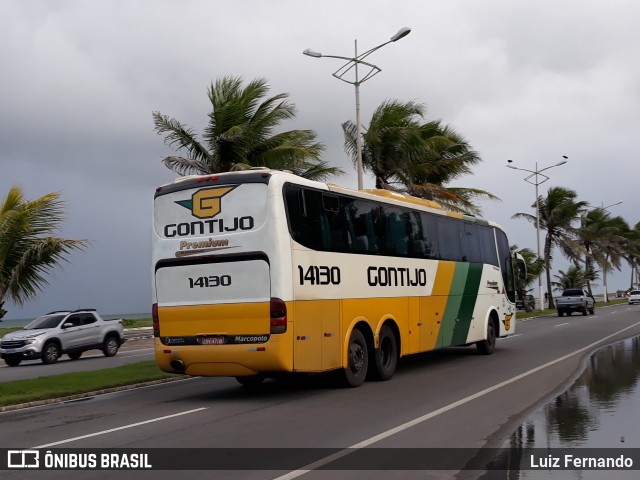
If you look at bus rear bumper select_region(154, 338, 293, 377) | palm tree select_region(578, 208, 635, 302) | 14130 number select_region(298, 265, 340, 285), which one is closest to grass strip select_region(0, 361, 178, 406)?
bus rear bumper select_region(154, 338, 293, 377)

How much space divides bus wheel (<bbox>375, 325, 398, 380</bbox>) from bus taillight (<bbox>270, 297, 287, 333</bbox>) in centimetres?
330

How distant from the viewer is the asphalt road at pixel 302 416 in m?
8.90

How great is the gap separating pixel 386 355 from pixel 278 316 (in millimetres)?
4038

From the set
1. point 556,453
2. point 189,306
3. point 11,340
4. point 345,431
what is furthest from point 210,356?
point 11,340

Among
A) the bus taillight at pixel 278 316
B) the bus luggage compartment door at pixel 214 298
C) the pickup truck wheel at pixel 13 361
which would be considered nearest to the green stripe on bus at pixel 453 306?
the bus taillight at pixel 278 316

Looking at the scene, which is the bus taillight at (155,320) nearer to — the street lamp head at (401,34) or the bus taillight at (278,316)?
the bus taillight at (278,316)

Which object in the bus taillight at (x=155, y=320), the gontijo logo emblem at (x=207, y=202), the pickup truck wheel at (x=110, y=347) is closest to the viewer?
the gontijo logo emblem at (x=207, y=202)

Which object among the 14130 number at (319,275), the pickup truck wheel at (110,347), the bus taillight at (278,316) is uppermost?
the 14130 number at (319,275)

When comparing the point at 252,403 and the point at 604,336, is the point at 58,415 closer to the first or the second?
the point at 252,403

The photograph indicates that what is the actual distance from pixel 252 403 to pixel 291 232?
2.88m

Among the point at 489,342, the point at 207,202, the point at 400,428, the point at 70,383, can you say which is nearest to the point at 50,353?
the point at 70,383

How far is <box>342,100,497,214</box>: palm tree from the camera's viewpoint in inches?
1144

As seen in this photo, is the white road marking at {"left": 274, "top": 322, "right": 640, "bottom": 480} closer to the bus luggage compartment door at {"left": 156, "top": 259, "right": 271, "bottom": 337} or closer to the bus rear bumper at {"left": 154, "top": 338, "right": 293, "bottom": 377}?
the bus rear bumper at {"left": 154, "top": 338, "right": 293, "bottom": 377}

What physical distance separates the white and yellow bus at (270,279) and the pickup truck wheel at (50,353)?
12.6 metres
